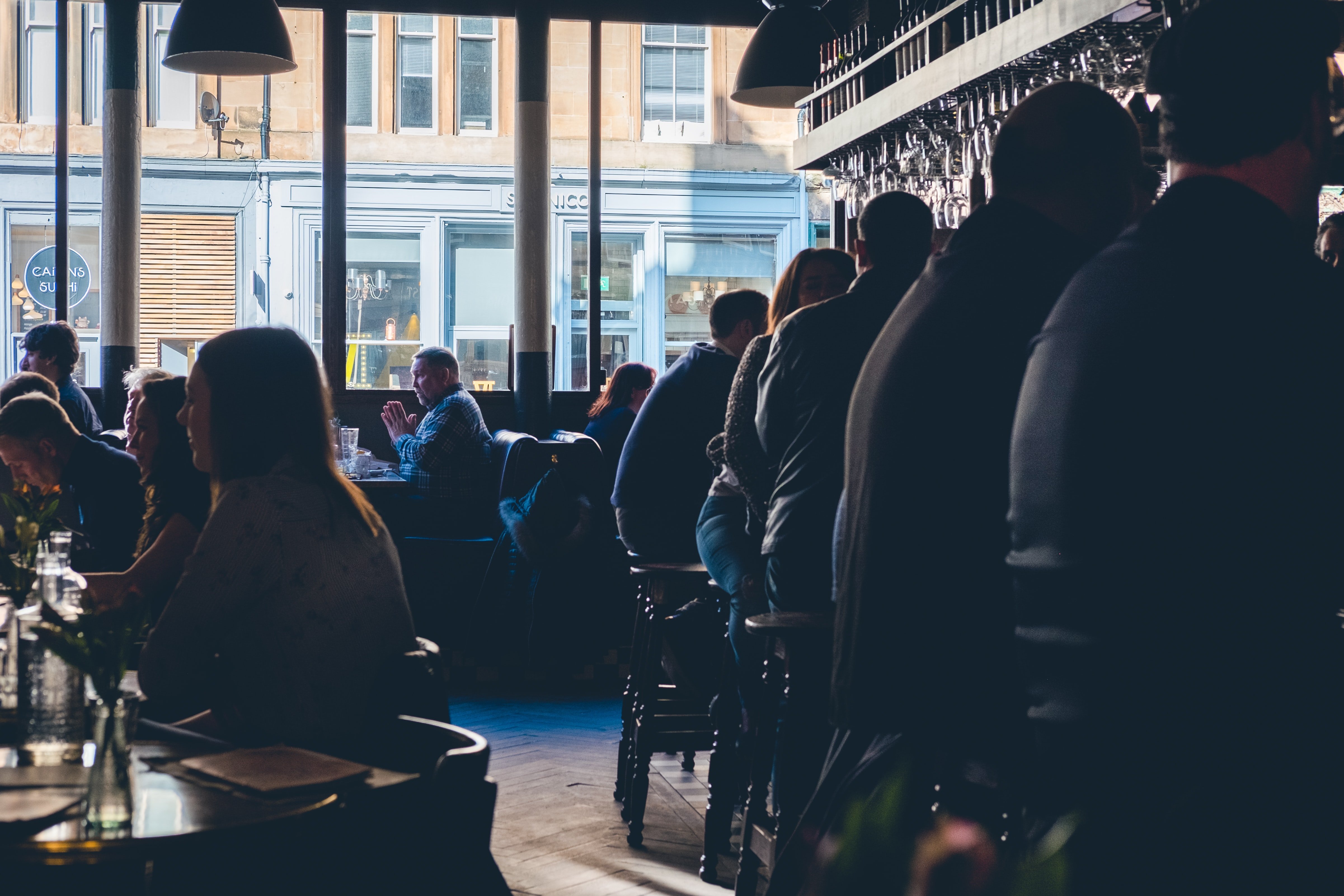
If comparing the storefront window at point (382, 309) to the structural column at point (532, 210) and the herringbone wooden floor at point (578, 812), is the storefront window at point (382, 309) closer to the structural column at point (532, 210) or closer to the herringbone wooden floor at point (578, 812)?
the structural column at point (532, 210)

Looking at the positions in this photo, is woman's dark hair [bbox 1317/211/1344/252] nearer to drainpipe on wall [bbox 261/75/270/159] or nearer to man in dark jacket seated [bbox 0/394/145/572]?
man in dark jacket seated [bbox 0/394/145/572]

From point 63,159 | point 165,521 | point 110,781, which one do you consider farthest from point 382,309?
point 110,781

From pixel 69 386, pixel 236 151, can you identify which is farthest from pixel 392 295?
pixel 69 386

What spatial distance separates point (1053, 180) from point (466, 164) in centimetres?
845

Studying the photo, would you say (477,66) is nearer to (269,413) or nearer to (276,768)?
Result: (269,413)

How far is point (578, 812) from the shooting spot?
160 inches

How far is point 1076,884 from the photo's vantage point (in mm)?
1137

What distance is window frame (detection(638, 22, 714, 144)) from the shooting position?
909 cm

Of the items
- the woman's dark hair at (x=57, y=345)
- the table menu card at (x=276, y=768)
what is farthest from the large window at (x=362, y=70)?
the table menu card at (x=276, y=768)

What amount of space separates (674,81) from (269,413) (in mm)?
7643

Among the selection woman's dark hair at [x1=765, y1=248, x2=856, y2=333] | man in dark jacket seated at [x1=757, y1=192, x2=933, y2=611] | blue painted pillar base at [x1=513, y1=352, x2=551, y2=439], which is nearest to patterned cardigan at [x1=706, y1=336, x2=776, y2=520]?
woman's dark hair at [x1=765, y1=248, x2=856, y2=333]

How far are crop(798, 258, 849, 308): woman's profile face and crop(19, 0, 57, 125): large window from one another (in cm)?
718

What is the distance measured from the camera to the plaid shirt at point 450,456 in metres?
6.20

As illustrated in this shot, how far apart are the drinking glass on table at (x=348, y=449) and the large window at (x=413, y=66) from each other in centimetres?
357
